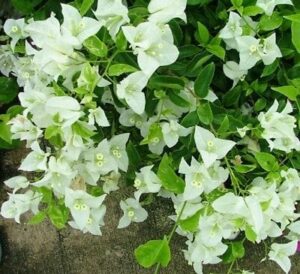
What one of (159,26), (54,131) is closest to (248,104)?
(159,26)

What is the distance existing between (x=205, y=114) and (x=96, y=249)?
85 centimetres

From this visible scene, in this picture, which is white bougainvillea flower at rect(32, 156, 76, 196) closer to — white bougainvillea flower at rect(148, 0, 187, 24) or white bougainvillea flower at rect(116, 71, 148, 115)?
white bougainvillea flower at rect(116, 71, 148, 115)

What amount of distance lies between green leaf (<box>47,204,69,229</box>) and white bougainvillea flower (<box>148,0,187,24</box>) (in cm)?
48

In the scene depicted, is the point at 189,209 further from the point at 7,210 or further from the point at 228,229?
the point at 7,210

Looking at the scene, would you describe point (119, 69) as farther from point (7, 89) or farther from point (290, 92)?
point (7, 89)

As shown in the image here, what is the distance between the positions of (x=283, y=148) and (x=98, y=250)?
87 cm

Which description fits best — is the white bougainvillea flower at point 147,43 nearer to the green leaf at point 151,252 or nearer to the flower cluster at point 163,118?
the flower cluster at point 163,118

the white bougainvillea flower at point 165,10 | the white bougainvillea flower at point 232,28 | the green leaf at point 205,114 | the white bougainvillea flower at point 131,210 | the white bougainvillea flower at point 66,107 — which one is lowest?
the white bougainvillea flower at point 131,210

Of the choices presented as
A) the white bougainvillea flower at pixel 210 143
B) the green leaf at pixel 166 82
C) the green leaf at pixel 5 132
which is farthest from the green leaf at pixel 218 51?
the green leaf at pixel 5 132

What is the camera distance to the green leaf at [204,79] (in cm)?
138

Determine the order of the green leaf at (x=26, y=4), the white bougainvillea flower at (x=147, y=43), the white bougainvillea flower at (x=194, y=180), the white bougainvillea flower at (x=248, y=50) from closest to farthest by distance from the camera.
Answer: the white bougainvillea flower at (x=147, y=43) → the white bougainvillea flower at (x=194, y=180) → the white bougainvillea flower at (x=248, y=50) → the green leaf at (x=26, y=4)

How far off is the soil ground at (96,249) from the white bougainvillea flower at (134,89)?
0.85m

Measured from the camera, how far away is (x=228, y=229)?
4.36 feet

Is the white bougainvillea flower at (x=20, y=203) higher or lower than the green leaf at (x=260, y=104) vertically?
lower
